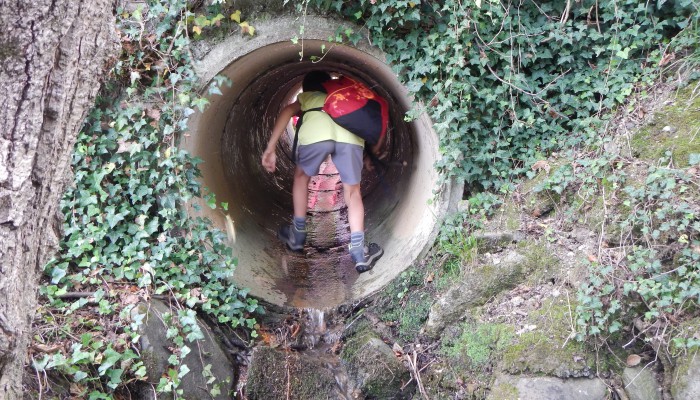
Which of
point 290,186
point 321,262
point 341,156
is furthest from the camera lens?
point 290,186

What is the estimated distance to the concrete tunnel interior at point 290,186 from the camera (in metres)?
5.03

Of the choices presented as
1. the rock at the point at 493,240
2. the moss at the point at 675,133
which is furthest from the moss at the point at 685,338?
the rock at the point at 493,240

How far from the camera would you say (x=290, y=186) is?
8.08m

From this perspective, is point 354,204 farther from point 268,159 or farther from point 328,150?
point 268,159

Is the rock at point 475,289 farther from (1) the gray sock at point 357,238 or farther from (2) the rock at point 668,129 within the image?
(2) the rock at point 668,129

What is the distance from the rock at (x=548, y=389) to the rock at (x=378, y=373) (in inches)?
29.4

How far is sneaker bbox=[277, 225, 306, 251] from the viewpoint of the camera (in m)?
6.12

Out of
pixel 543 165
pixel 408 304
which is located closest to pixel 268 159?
pixel 408 304

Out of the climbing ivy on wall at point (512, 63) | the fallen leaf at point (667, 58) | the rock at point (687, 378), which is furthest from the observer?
the climbing ivy on wall at point (512, 63)

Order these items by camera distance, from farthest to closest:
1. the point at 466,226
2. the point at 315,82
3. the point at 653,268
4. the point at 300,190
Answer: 1. the point at 300,190
2. the point at 315,82
3. the point at 466,226
4. the point at 653,268

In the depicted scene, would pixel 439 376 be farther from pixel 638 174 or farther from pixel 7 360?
pixel 7 360

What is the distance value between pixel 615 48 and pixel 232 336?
11.9 feet

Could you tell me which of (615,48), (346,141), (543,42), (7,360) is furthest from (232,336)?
(615,48)

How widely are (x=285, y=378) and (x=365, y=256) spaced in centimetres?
147
